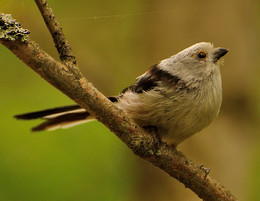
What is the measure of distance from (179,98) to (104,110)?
1.41ft

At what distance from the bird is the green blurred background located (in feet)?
2.51

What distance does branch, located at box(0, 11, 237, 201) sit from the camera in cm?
118

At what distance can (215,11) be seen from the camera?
8.75 ft

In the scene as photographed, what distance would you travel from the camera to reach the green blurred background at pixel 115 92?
2.39 meters

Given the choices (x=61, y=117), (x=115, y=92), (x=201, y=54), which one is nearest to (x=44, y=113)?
(x=61, y=117)

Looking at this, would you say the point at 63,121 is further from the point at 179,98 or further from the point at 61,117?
the point at 179,98

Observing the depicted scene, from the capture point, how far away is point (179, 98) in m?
1.56

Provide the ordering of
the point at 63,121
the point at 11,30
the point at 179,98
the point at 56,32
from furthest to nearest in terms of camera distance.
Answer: the point at 63,121 → the point at 179,98 → the point at 56,32 → the point at 11,30

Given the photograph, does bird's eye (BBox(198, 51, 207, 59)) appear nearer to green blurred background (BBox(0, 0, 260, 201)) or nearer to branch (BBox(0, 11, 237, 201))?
branch (BBox(0, 11, 237, 201))

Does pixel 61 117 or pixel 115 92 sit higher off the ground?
pixel 115 92

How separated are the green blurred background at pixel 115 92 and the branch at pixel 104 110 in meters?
1.08

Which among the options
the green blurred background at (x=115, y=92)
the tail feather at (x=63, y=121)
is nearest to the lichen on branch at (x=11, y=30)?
the tail feather at (x=63, y=121)

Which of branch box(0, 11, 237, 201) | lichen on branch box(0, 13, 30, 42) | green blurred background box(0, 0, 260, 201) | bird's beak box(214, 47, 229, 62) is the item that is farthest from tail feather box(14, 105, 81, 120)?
bird's beak box(214, 47, 229, 62)

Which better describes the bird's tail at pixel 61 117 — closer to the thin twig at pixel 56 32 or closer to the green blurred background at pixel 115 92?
the thin twig at pixel 56 32
